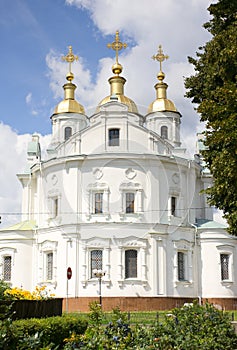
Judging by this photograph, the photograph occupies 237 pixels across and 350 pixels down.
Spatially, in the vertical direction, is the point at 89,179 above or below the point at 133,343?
above

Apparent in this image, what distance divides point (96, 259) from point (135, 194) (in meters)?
5.65

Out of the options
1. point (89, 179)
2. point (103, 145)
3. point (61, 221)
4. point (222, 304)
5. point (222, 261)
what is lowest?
point (222, 304)

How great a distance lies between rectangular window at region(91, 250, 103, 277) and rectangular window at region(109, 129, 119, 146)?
27.8 feet

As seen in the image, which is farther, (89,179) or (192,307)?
(89,179)

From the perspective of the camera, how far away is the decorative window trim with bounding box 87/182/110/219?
3978 cm

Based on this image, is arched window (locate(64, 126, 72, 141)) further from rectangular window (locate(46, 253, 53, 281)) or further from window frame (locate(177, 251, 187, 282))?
window frame (locate(177, 251, 187, 282))

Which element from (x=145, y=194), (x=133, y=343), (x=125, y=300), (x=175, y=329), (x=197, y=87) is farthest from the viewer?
(x=145, y=194)

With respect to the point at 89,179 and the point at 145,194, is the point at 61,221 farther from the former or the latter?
the point at 145,194

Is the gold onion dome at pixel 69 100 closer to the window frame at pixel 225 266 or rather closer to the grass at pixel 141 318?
the window frame at pixel 225 266

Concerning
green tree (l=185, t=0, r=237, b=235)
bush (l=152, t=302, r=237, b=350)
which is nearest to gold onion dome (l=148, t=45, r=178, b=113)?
green tree (l=185, t=0, r=237, b=235)

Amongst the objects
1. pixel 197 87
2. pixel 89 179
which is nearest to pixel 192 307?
pixel 197 87

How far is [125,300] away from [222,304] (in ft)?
26.0

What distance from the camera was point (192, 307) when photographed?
14133mm

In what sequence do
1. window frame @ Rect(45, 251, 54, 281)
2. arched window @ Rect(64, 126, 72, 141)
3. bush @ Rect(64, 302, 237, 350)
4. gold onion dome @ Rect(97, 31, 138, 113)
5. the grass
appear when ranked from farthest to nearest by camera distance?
arched window @ Rect(64, 126, 72, 141), gold onion dome @ Rect(97, 31, 138, 113), window frame @ Rect(45, 251, 54, 281), the grass, bush @ Rect(64, 302, 237, 350)
